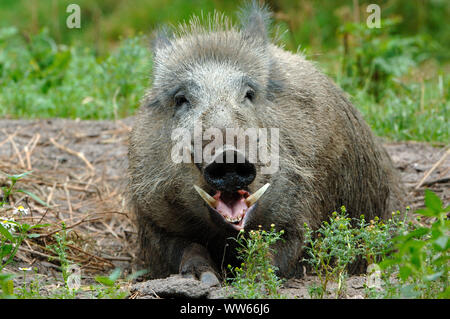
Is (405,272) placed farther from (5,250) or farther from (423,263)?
(5,250)

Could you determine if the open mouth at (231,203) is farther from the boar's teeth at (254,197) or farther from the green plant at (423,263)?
the green plant at (423,263)

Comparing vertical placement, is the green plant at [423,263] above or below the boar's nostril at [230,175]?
below

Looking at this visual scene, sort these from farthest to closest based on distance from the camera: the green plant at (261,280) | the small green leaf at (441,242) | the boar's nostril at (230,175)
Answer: the boar's nostril at (230,175)
the green plant at (261,280)
the small green leaf at (441,242)

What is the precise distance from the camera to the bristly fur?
4809 millimetres

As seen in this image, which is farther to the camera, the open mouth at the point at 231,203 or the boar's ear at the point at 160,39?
the boar's ear at the point at 160,39

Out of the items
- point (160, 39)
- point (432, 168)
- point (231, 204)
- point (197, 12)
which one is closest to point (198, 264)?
point (231, 204)

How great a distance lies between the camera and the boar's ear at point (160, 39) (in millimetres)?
5738

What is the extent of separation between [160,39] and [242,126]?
66.0 inches

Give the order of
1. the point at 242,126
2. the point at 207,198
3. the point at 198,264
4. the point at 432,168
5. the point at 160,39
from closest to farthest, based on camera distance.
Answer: the point at 207,198, the point at 242,126, the point at 198,264, the point at 160,39, the point at 432,168

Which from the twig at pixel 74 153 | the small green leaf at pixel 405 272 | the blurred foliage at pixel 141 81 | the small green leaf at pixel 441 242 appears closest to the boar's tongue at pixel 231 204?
the small green leaf at pixel 405 272

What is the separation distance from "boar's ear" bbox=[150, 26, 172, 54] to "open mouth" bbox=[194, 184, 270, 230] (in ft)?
6.00

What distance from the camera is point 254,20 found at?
563 cm

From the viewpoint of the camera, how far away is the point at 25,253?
520 cm

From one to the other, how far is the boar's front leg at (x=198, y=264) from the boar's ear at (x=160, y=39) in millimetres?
1710
